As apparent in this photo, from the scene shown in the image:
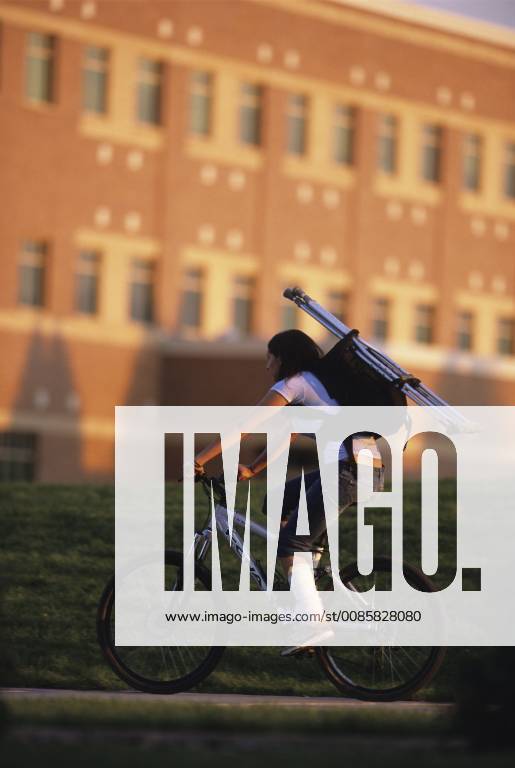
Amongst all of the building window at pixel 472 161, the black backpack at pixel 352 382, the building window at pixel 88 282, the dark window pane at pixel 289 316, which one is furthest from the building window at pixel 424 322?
the black backpack at pixel 352 382

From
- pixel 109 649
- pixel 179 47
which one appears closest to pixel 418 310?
pixel 179 47

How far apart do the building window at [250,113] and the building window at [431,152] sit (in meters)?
4.86

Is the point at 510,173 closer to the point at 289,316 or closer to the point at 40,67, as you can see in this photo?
the point at 289,316

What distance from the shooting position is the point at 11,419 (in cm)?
3881

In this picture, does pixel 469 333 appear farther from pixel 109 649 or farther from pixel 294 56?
pixel 109 649

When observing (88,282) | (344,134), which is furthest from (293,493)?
(344,134)

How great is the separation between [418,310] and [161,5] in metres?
10.1

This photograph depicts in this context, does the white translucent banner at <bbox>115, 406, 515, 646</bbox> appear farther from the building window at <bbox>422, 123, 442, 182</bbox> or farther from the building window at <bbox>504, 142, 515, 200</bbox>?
the building window at <bbox>504, 142, 515, 200</bbox>

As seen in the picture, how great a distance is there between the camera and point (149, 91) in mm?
41844

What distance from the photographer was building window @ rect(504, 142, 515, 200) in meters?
48.8

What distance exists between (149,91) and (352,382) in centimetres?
3260

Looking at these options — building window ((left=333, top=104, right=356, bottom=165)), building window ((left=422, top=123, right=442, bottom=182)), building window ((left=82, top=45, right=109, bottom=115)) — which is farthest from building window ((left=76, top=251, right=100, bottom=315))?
building window ((left=422, top=123, right=442, bottom=182))

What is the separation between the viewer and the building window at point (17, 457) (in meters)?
38.8

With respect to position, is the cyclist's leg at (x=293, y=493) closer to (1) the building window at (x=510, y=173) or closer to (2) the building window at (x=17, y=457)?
(2) the building window at (x=17, y=457)
